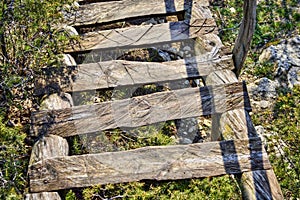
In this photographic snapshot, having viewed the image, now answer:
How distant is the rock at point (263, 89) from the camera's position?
4.72 metres

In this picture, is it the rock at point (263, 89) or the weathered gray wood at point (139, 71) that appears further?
the rock at point (263, 89)

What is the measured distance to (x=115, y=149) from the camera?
3.93 metres

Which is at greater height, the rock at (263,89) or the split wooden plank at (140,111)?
the split wooden plank at (140,111)

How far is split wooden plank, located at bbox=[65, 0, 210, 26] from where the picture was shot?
4.68 meters

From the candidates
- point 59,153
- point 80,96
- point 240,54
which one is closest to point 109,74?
point 80,96

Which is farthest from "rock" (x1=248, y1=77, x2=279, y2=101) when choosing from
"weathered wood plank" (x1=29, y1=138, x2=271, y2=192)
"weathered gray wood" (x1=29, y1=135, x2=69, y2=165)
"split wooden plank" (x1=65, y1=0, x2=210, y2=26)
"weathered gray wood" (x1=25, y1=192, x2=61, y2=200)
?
"weathered gray wood" (x1=25, y1=192, x2=61, y2=200)

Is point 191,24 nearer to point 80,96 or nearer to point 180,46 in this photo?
point 180,46

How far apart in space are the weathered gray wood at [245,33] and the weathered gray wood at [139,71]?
0.10 meters

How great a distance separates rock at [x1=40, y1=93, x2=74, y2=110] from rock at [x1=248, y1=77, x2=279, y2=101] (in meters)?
2.15

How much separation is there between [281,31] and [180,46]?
146 centimetres

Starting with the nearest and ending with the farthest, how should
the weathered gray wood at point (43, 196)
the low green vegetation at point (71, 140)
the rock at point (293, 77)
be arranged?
the weathered gray wood at point (43, 196) → the low green vegetation at point (71, 140) → the rock at point (293, 77)

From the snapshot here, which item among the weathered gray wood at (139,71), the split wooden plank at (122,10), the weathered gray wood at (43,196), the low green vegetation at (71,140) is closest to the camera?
the weathered gray wood at (43,196)

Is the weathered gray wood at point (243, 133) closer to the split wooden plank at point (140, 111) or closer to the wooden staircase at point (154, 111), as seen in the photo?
the wooden staircase at point (154, 111)

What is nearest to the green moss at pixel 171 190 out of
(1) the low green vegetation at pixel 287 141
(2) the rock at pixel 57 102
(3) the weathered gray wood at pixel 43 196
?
(3) the weathered gray wood at pixel 43 196
